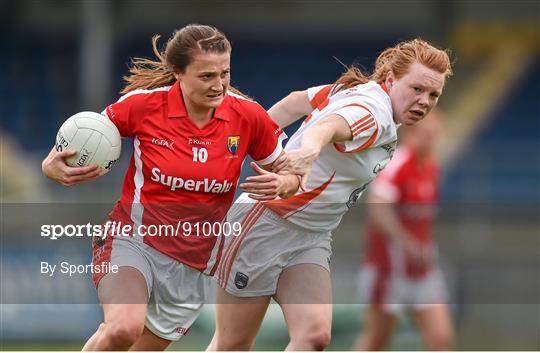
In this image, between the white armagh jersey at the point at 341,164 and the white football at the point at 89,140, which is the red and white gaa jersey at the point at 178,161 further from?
the white armagh jersey at the point at 341,164

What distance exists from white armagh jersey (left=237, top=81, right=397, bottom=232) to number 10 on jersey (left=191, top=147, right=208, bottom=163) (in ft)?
1.71

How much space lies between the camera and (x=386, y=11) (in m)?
19.2

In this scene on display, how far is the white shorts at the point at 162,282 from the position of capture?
15.4ft

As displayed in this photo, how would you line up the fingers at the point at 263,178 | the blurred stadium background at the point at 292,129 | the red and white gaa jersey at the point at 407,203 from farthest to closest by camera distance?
the blurred stadium background at the point at 292,129
the red and white gaa jersey at the point at 407,203
the fingers at the point at 263,178

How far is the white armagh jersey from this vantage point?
4766 mm

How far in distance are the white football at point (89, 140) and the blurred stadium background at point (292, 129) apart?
15.3 feet

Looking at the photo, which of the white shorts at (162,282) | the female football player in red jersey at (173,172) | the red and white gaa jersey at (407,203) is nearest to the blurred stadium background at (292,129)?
the red and white gaa jersey at (407,203)

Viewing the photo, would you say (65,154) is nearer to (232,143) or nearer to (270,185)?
(232,143)

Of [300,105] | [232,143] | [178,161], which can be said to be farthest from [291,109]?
[178,161]

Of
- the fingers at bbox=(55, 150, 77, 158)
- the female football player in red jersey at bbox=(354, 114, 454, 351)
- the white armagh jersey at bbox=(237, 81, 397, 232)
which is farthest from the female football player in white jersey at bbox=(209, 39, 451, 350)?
the female football player in red jersey at bbox=(354, 114, 454, 351)

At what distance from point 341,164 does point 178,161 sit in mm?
808

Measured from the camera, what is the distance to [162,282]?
4793 mm

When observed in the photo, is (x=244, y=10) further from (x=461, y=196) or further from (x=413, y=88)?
(x=413, y=88)

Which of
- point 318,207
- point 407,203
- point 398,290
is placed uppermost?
point 318,207
